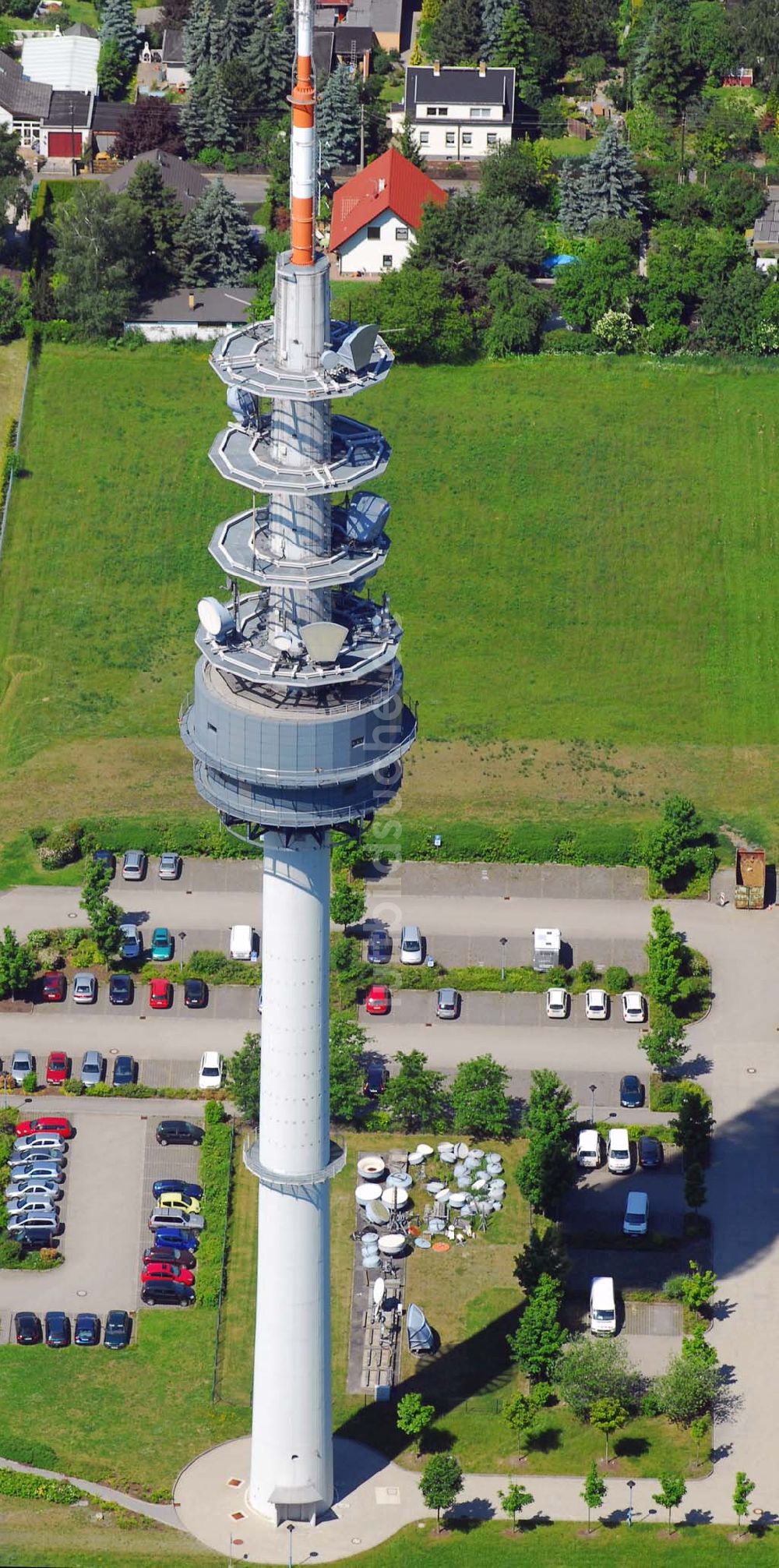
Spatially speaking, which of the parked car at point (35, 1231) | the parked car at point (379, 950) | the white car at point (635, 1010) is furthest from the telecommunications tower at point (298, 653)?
the parked car at point (379, 950)

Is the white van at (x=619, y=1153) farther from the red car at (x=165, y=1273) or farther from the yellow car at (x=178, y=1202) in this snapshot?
the red car at (x=165, y=1273)

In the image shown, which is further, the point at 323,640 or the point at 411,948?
the point at 411,948

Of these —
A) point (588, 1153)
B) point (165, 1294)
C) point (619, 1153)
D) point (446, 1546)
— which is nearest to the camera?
point (446, 1546)

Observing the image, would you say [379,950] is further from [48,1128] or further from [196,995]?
[48,1128]

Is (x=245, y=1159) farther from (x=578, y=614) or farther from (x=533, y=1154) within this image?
(x=578, y=614)

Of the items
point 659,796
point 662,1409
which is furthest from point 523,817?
point 662,1409

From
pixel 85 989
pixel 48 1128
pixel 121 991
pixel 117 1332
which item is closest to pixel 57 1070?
pixel 48 1128

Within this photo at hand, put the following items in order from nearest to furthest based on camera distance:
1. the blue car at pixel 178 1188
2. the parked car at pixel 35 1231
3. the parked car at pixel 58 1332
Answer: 1. the parked car at pixel 58 1332
2. the parked car at pixel 35 1231
3. the blue car at pixel 178 1188
